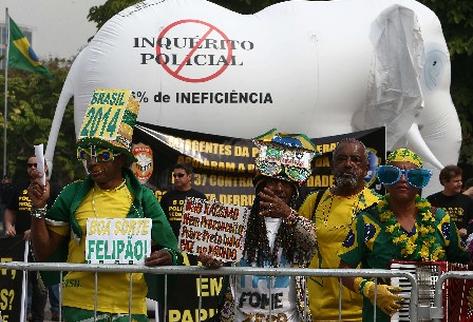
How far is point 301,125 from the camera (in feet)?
41.3

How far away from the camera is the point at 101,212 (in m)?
6.36

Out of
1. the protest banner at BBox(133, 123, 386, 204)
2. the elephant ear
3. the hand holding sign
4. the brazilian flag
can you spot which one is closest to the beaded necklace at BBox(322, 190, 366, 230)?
the hand holding sign

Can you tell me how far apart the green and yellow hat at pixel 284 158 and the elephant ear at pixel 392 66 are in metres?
6.35

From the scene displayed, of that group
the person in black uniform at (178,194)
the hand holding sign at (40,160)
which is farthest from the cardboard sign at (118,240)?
the person in black uniform at (178,194)

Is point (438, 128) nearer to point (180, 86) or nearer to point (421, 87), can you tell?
point (421, 87)

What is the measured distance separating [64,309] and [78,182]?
0.62m

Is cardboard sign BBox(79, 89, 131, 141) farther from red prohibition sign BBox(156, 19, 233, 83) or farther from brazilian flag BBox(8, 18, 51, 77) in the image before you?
brazilian flag BBox(8, 18, 51, 77)

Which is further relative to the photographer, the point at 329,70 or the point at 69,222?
the point at 329,70

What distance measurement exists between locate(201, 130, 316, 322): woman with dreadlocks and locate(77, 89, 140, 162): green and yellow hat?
2.24 feet

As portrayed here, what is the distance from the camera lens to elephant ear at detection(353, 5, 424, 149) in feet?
41.7

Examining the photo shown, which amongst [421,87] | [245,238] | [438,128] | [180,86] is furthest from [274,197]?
[438,128]

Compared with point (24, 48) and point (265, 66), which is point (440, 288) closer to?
point (265, 66)

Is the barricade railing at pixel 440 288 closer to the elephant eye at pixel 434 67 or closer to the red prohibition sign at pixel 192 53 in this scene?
the red prohibition sign at pixel 192 53

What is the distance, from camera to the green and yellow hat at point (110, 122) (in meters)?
6.36
